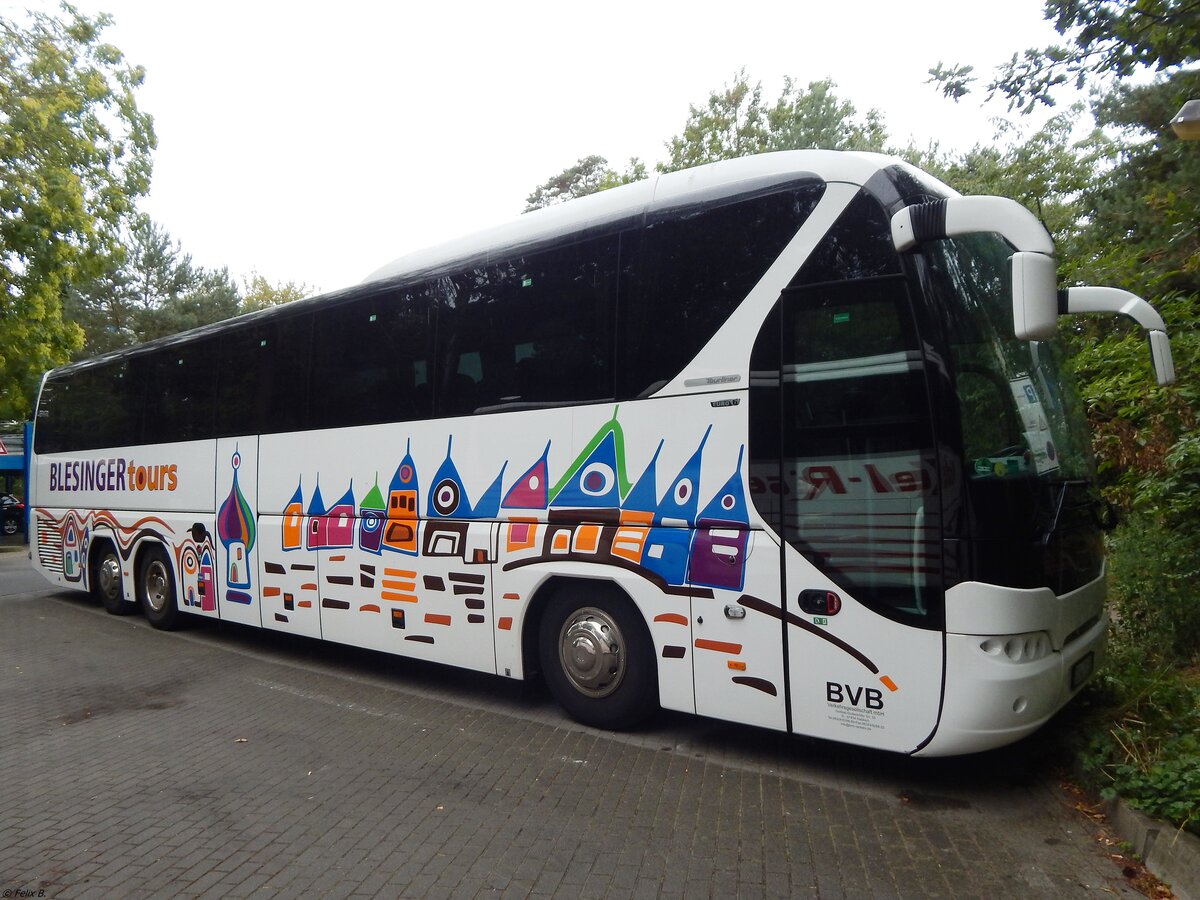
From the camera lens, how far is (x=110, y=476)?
11.3 m

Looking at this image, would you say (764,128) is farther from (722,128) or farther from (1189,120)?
(1189,120)

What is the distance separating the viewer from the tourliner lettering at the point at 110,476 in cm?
1027

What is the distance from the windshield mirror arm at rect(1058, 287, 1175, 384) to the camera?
5.28 metres

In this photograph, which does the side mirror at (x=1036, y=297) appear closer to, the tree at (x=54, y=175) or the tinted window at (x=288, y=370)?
the tinted window at (x=288, y=370)

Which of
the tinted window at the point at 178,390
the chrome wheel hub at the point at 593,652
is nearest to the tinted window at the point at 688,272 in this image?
the chrome wheel hub at the point at 593,652

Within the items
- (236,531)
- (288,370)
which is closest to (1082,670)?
(288,370)

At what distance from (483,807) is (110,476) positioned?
28.5 feet

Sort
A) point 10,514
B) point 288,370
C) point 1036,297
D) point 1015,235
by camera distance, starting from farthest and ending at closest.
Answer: point 10,514
point 288,370
point 1015,235
point 1036,297

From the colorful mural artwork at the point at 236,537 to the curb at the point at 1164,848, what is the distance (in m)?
7.55

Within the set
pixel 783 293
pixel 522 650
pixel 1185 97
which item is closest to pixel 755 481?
pixel 783 293

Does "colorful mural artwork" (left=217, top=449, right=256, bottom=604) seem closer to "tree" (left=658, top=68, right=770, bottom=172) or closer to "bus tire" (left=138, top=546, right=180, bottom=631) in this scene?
"bus tire" (left=138, top=546, right=180, bottom=631)

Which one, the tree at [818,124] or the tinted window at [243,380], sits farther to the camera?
the tree at [818,124]

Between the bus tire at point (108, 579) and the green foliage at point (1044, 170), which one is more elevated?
the green foliage at point (1044, 170)

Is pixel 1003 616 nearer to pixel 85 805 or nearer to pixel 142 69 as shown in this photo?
pixel 85 805
